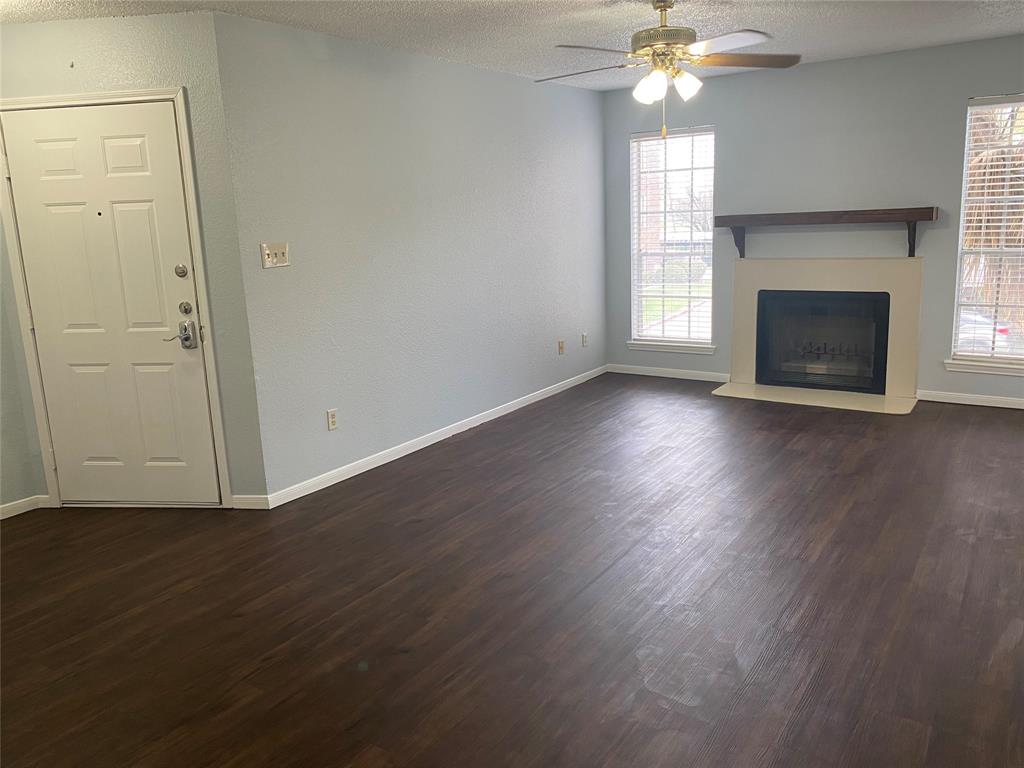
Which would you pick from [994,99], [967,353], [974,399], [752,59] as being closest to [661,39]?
[752,59]

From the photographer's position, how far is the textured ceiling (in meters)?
3.45

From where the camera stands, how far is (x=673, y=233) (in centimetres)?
→ 645

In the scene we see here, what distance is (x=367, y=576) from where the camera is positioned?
123 inches

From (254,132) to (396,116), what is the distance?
3.43ft

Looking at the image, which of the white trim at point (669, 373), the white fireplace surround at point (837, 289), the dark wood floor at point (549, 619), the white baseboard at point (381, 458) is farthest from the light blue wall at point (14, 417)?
the white fireplace surround at point (837, 289)

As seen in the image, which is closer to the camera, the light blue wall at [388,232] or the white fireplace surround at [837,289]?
the light blue wall at [388,232]

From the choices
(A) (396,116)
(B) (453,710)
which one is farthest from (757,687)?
(A) (396,116)

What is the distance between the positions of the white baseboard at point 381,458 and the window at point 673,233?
1177mm

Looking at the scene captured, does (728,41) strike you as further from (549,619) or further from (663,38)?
(549,619)

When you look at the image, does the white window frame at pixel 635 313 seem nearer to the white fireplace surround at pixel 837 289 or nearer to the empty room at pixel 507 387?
the empty room at pixel 507 387

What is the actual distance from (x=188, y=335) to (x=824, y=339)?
4.74m

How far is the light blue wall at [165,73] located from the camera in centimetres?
351

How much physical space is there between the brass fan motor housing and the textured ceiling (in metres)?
0.54

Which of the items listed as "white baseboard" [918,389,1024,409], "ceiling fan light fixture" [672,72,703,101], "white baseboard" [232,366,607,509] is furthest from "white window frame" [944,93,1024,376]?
"white baseboard" [232,366,607,509]
